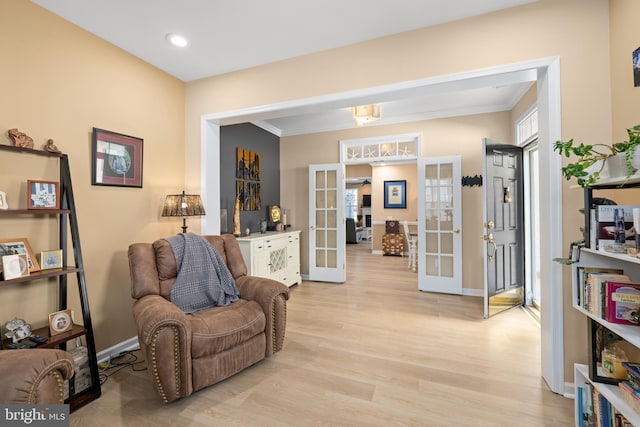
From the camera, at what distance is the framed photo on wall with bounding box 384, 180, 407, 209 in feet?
25.7

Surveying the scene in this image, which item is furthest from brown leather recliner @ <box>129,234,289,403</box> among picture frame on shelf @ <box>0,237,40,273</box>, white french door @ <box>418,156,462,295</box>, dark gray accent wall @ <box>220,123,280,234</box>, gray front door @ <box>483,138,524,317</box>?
white french door @ <box>418,156,462,295</box>

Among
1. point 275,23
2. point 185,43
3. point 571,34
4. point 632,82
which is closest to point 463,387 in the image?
point 632,82

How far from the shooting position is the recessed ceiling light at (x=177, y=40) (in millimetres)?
2320

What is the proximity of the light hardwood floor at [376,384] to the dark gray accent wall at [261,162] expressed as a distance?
1.78 meters

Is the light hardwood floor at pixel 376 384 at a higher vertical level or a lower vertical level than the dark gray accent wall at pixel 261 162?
lower

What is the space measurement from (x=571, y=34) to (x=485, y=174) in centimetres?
151

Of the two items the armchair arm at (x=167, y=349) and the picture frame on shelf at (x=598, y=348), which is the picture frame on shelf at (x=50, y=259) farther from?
the picture frame on shelf at (x=598, y=348)

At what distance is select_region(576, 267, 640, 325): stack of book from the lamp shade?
9.45 feet

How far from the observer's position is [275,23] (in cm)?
218

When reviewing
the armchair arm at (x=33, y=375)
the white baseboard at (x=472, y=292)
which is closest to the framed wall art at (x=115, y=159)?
the armchair arm at (x=33, y=375)

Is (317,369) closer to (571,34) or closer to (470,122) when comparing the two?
(571,34)

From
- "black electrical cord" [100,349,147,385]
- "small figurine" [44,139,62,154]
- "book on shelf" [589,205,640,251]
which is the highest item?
"small figurine" [44,139,62,154]

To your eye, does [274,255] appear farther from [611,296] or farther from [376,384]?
[611,296]

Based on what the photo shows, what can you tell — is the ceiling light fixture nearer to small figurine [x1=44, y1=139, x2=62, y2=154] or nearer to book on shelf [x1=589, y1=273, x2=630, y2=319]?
book on shelf [x1=589, y1=273, x2=630, y2=319]
